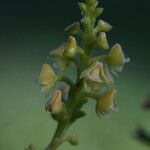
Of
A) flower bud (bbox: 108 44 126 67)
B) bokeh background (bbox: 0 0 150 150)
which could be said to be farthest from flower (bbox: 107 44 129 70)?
bokeh background (bbox: 0 0 150 150)

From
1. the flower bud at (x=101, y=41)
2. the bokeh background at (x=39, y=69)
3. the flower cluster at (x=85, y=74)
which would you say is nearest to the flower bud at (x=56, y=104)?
the flower cluster at (x=85, y=74)

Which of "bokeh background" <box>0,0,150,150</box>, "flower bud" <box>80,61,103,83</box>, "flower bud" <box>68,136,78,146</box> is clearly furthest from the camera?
"bokeh background" <box>0,0,150,150</box>

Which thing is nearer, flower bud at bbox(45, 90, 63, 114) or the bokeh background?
flower bud at bbox(45, 90, 63, 114)

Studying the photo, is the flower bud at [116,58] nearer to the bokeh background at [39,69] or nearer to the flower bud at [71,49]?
the flower bud at [71,49]

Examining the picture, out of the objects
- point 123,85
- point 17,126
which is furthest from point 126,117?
point 17,126

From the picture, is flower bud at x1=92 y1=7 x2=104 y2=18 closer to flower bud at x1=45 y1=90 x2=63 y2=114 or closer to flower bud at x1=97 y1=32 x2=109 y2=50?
flower bud at x1=97 y1=32 x2=109 y2=50

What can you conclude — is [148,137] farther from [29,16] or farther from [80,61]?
[29,16]
